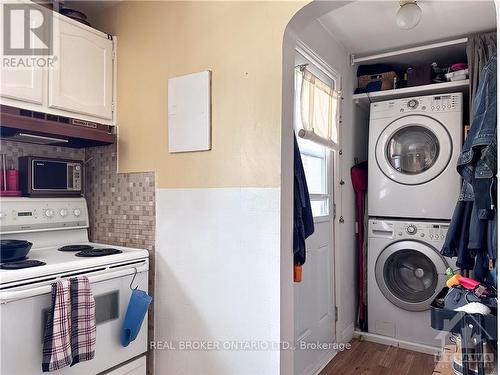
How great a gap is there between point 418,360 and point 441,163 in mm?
1482

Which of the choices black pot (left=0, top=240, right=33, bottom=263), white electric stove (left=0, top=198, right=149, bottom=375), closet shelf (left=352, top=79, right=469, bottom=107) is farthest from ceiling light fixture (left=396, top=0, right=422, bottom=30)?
black pot (left=0, top=240, right=33, bottom=263)

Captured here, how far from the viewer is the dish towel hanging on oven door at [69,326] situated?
56.1 inches

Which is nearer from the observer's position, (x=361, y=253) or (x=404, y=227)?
(x=404, y=227)

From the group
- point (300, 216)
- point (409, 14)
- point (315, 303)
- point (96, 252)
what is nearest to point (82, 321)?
point (96, 252)

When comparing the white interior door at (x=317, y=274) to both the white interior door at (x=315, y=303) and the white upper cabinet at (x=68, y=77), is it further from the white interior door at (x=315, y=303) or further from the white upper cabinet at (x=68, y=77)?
the white upper cabinet at (x=68, y=77)

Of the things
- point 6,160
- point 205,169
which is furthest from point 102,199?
point 205,169

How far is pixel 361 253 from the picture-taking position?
10.00 feet

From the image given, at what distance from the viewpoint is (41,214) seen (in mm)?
1954

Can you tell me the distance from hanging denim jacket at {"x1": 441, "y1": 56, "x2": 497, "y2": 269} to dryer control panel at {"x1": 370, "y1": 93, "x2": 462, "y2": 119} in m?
Result: 1.11

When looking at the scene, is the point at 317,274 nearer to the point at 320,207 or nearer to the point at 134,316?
the point at 320,207

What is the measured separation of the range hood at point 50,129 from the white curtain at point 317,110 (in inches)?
47.0

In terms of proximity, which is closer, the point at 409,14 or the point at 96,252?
the point at 96,252

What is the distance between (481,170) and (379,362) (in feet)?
5.70

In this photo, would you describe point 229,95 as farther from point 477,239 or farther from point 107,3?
point 477,239
